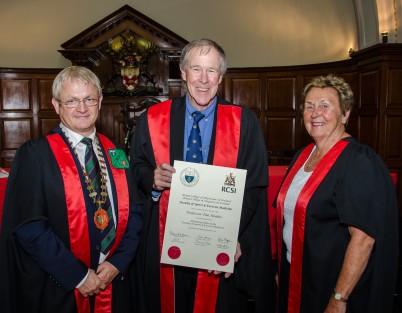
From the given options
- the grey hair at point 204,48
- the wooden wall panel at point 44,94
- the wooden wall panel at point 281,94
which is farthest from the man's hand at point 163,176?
the wooden wall panel at point 44,94

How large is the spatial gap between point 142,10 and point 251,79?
275cm

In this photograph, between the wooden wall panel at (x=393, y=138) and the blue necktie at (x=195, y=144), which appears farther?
the wooden wall panel at (x=393, y=138)

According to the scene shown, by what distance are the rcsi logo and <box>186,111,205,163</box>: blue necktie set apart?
10.2 inches

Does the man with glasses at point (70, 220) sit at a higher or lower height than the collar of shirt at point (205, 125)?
lower

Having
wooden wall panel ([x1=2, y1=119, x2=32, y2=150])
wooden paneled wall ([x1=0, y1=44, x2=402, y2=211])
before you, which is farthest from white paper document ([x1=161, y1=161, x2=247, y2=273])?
wooden wall panel ([x1=2, y1=119, x2=32, y2=150])

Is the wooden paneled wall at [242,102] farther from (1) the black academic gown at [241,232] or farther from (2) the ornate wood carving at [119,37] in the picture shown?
(1) the black academic gown at [241,232]

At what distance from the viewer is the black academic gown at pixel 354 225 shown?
71.5 inches

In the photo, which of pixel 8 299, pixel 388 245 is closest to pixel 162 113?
pixel 8 299

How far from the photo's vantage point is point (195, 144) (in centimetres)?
204

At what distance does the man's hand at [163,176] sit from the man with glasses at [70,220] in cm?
20

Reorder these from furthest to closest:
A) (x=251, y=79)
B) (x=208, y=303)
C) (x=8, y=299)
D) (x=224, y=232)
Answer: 1. (x=251, y=79)
2. (x=208, y=303)
3. (x=224, y=232)
4. (x=8, y=299)

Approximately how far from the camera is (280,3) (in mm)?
8039

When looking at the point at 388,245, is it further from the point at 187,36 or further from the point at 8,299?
the point at 187,36

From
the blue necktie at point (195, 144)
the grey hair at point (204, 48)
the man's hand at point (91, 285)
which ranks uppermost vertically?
the grey hair at point (204, 48)
